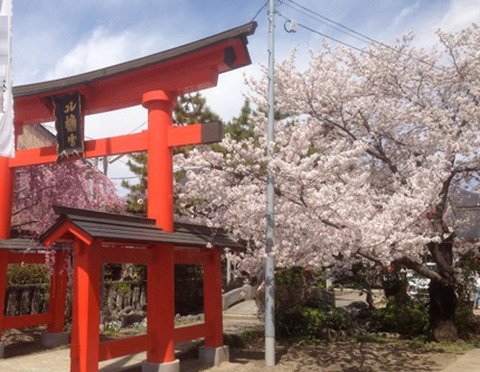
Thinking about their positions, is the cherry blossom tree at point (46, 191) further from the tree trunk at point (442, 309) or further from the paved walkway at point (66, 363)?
the tree trunk at point (442, 309)

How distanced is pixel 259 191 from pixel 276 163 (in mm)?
1893

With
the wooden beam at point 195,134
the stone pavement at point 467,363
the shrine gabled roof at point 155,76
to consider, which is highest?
the shrine gabled roof at point 155,76

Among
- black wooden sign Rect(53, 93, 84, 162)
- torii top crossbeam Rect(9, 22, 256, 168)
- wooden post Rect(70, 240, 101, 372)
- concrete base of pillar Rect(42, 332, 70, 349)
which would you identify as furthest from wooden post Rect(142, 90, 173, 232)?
concrete base of pillar Rect(42, 332, 70, 349)

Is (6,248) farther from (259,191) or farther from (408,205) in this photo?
(408,205)

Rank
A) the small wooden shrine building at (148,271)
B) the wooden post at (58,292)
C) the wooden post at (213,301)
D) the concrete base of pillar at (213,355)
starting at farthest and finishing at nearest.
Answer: the wooden post at (58,292)
the wooden post at (213,301)
the concrete base of pillar at (213,355)
the small wooden shrine building at (148,271)

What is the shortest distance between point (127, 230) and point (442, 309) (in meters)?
9.11

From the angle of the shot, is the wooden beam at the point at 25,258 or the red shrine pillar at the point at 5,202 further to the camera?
the wooden beam at the point at 25,258

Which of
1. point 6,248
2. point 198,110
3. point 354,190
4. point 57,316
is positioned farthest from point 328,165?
point 198,110

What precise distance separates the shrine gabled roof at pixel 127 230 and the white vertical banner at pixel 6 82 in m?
2.01

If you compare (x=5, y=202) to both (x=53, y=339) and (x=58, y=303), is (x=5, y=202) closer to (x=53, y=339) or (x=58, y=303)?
(x=58, y=303)

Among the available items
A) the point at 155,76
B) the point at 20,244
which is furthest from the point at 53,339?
the point at 155,76

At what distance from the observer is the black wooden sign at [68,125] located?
10766mm

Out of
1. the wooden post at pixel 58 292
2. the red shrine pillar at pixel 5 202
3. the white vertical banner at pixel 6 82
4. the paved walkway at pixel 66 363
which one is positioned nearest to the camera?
the white vertical banner at pixel 6 82

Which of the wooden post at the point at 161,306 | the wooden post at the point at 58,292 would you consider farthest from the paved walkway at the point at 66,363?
the wooden post at the point at 161,306
